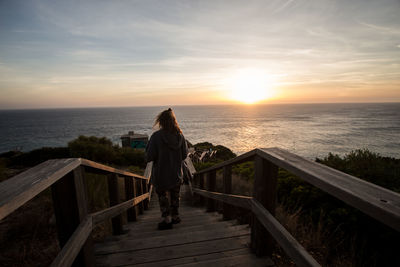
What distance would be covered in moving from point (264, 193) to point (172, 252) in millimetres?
1142

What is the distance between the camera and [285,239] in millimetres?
1371

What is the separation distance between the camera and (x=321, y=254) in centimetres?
262

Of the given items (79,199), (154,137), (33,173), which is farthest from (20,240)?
(33,173)

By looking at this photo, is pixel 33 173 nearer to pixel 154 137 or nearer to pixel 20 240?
pixel 154 137

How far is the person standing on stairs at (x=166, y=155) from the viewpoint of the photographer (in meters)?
3.09

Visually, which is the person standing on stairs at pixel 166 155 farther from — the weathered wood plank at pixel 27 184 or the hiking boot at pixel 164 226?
the weathered wood plank at pixel 27 184

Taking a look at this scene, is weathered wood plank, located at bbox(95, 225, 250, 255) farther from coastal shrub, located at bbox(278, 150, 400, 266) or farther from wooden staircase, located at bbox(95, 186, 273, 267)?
coastal shrub, located at bbox(278, 150, 400, 266)

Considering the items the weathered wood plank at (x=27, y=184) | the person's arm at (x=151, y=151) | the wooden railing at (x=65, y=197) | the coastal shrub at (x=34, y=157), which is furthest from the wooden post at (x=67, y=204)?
the coastal shrub at (x=34, y=157)

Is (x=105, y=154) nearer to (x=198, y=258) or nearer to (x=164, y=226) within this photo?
(x=164, y=226)

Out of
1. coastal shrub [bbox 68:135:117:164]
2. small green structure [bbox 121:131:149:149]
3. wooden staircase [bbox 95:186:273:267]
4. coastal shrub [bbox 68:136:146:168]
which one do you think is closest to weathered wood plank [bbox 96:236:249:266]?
wooden staircase [bbox 95:186:273:267]

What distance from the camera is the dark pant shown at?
3266 millimetres

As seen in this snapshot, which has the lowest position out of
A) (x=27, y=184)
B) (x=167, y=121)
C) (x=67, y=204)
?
(x=67, y=204)

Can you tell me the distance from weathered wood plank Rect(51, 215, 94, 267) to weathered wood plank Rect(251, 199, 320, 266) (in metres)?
1.35

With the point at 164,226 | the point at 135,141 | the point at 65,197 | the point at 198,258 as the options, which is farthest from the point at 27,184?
the point at 135,141
